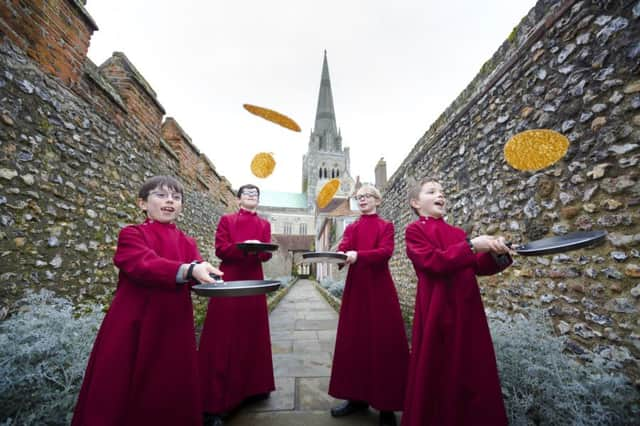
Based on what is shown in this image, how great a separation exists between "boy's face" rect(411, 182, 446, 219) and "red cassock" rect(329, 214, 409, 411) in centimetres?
55

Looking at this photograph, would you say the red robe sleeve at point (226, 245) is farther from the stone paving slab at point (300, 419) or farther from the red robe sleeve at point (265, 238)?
the stone paving slab at point (300, 419)

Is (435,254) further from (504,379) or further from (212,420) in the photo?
(212,420)

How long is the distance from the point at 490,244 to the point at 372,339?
1280mm

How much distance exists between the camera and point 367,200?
106 inches

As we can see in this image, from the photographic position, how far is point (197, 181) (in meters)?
7.63

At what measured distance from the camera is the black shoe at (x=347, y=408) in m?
2.39

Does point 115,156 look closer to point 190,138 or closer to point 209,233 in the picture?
point 190,138

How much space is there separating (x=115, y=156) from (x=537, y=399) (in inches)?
216

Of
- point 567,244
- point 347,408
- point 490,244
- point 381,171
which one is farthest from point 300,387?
point 381,171

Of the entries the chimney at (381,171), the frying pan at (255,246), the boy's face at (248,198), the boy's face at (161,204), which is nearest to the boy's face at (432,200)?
the frying pan at (255,246)

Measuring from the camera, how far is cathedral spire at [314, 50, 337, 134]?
178 feet

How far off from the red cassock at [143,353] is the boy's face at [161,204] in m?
0.13

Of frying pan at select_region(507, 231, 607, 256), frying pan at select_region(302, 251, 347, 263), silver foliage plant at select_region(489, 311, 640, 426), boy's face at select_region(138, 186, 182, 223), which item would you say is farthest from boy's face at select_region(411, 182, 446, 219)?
boy's face at select_region(138, 186, 182, 223)

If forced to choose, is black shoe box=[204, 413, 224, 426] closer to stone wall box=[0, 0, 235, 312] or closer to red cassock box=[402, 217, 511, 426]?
red cassock box=[402, 217, 511, 426]
